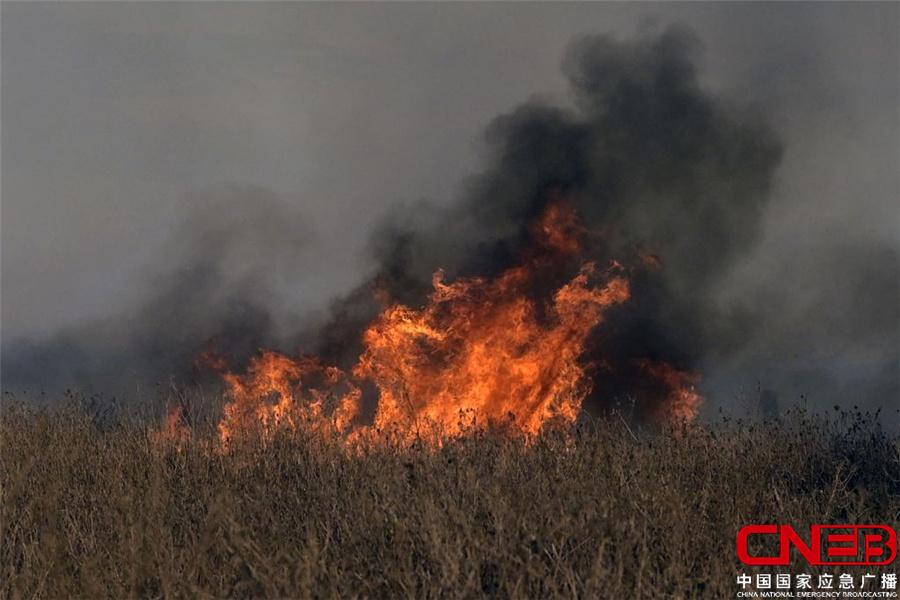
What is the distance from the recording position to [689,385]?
55.0 ft

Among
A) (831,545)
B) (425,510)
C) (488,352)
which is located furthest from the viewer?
(488,352)

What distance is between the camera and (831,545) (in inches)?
223

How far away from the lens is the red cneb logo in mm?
5348

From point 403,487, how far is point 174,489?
96.4 inches

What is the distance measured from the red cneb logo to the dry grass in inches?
5.3

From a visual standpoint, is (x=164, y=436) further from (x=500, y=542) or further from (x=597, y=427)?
(x=500, y=542)

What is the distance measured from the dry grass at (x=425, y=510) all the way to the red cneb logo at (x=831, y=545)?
5.3 inches

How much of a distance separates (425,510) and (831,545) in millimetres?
2738

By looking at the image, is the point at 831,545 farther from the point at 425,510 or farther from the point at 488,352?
the point at 488,352

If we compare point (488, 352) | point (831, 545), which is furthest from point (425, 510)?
point (488, 352)

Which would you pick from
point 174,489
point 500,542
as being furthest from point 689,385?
point 500,542

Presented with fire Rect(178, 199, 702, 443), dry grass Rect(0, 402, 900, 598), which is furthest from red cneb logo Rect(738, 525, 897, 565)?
fire Rect(178, 199, 702, 443)

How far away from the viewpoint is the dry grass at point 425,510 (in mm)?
4961

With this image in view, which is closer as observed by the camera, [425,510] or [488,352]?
[425,510]
